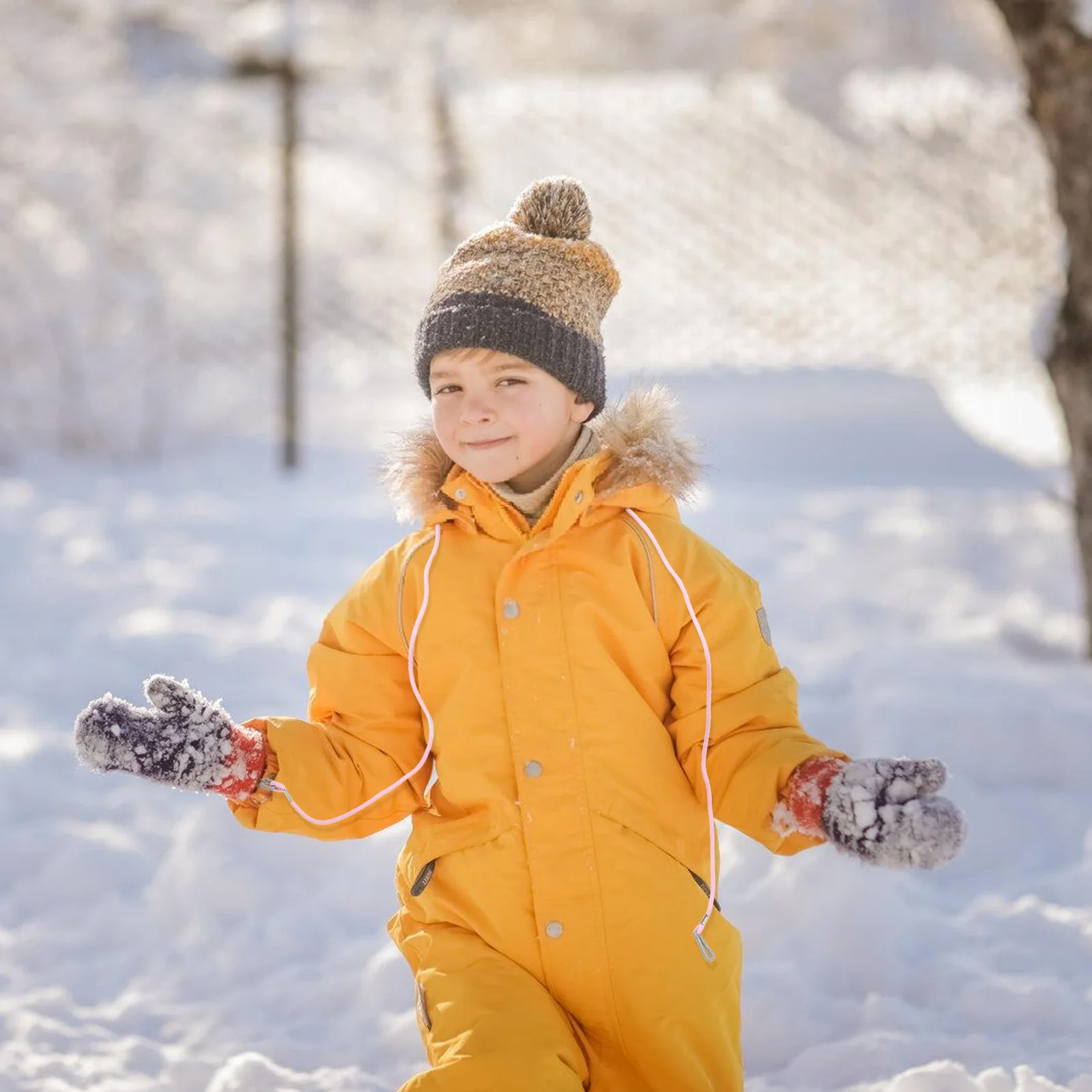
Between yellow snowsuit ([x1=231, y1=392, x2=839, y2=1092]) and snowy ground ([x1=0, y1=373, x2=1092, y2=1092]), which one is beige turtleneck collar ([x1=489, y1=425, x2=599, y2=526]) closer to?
yellow snowsuit ([x1=231, y1=392, x2=839, y2=1092])

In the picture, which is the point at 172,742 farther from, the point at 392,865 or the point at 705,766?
the point at 392,865

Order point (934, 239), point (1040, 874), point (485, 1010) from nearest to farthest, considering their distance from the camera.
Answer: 1. point (485, 1010)
2. point (1040, 874)
3. point (934, 239)

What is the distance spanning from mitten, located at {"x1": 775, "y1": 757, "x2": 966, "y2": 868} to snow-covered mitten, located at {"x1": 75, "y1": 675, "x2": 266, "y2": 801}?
2.35 ft

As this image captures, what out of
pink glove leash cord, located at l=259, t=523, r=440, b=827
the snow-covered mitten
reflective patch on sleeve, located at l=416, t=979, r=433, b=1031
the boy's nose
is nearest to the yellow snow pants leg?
reflective patch on sleeve, located at l=416, t=979, r=433, b=1031

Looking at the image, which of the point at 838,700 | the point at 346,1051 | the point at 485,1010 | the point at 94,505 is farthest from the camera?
the point at 94,505

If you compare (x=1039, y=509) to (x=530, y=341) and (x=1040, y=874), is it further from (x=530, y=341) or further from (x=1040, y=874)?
(x=530, y=341)

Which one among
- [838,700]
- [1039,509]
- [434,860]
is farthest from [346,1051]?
[1039,509]

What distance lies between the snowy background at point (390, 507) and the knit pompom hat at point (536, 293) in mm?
124

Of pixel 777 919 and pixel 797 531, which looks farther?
pixel 797 531

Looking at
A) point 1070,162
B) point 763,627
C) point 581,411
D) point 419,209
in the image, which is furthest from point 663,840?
point 419,209

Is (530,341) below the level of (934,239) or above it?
below

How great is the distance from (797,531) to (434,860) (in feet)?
11.7

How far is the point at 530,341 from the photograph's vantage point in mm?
1768

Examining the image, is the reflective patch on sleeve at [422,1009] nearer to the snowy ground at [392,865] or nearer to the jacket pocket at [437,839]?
the jacket pocket at [437,839]
